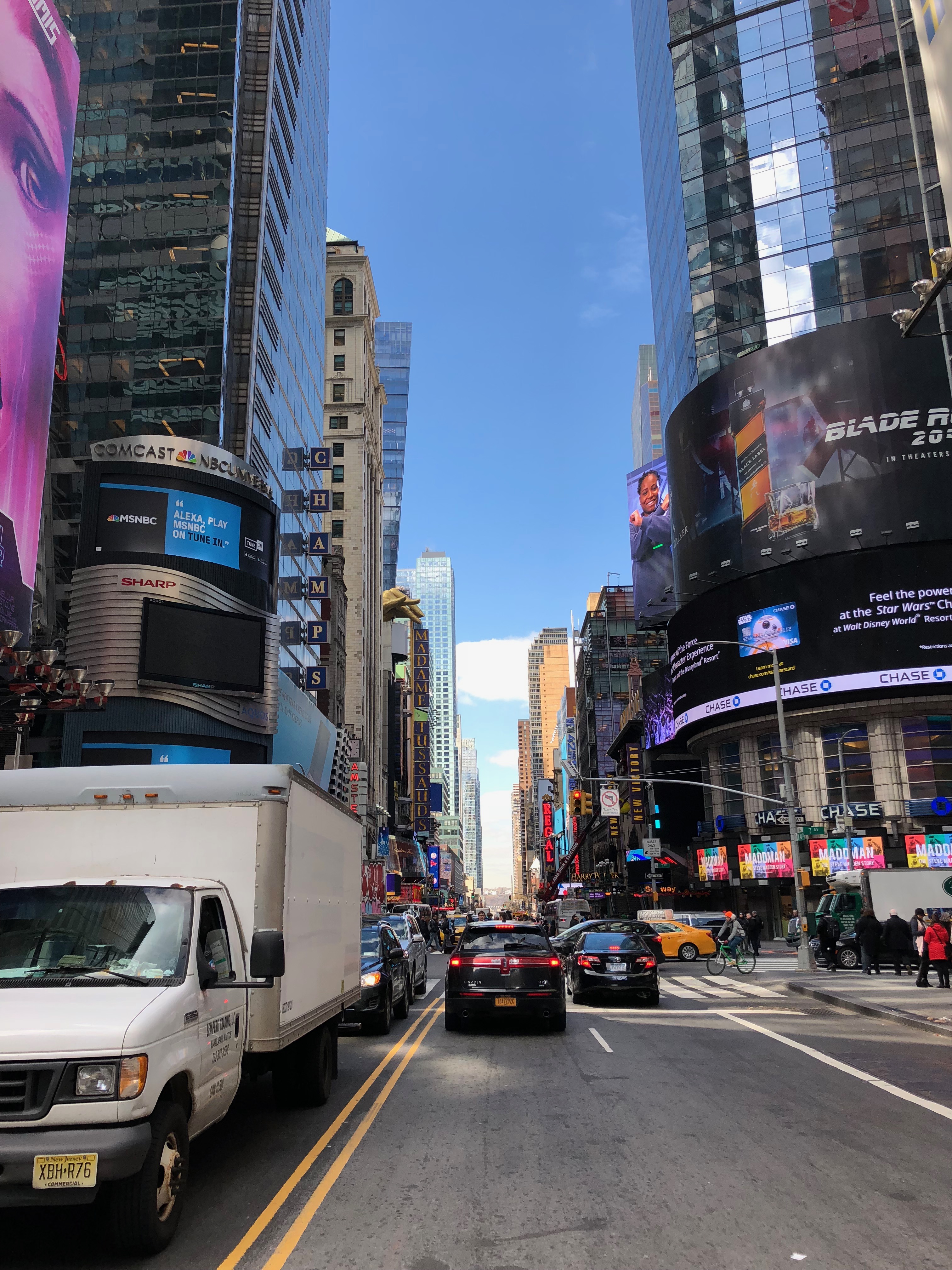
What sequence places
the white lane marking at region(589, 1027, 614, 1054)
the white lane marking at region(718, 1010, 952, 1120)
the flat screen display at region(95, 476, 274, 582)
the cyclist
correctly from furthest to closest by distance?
the flat screen display at region(95, 476, 274, 582), the cyclist, the white lane marking at region(589, 1027, 614, 1054), the white lane marking at region(718, 1010, 952, 1120)

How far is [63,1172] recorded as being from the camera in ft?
15.6

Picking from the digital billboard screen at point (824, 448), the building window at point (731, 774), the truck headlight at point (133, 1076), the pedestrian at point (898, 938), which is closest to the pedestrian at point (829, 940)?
the pedestrian at point (898, 938)

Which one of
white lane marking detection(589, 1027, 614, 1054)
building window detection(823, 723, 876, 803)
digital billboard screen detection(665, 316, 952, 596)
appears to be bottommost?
white lane marking detection(589, 1027, 614, 1054)

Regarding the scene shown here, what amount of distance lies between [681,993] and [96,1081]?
19.0 m

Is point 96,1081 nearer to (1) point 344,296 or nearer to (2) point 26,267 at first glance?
(2) point 26,267

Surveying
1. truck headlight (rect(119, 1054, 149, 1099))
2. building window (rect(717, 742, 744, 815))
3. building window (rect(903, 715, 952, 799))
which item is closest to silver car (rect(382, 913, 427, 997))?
truck headlight (rect(119, 1054, 149, 1099))

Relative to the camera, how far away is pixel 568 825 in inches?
6403

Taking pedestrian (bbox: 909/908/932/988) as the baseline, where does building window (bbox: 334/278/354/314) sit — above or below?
above

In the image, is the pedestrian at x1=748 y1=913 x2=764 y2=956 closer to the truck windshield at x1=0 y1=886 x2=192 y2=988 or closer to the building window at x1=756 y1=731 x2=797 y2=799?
the building window at x1=756 y1=731 x2=797 y2=799

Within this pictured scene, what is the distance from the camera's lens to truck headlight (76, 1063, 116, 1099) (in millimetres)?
4969

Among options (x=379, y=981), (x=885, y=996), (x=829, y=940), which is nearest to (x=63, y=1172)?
(x=379, y=981)

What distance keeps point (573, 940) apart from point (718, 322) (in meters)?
52.0

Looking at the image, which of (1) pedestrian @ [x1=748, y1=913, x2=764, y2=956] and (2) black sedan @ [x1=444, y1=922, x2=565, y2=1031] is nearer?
(2) black sedan @ [x1=444, y1=922, x2=565, y2=1031]

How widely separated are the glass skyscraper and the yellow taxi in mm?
41041
